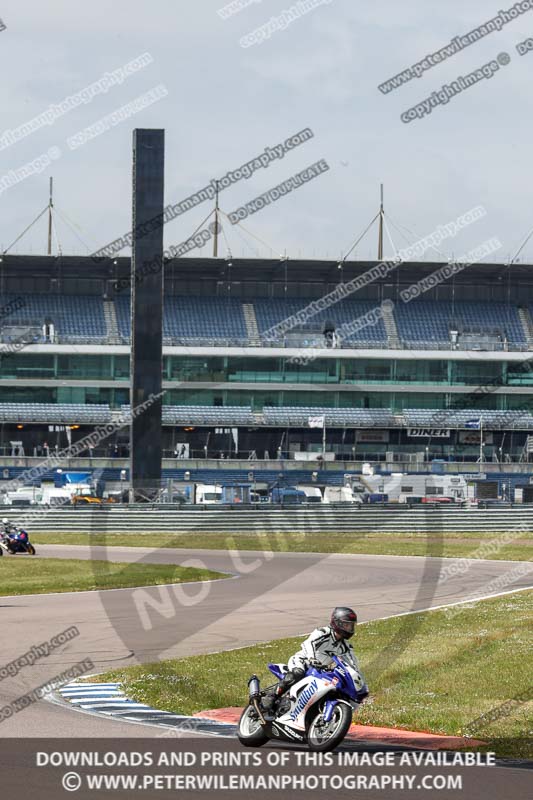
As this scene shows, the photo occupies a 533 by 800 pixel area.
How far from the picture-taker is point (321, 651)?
1209cm

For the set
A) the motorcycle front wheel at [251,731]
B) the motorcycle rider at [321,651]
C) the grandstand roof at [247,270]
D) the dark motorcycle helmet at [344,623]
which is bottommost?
the motorcycle front wheel at [251,731]

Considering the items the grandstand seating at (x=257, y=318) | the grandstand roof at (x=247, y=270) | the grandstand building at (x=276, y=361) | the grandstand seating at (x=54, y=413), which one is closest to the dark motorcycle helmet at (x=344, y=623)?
the grandstand building at (x=276, y=361)

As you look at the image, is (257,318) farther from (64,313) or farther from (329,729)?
(329,729)

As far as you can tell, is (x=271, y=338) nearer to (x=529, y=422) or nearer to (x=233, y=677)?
(x=529, y=422)

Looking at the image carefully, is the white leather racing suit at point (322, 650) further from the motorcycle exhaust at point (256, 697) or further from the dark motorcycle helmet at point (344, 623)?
the motorcycle exhaust at point (256, 697)

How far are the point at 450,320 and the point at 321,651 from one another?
82891mm

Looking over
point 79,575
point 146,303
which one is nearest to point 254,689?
point 79,575

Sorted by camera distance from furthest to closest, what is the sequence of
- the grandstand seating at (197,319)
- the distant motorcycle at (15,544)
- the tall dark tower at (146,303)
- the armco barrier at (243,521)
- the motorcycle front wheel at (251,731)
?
the grandstand seating at (197,319), the tall dark tower at (146,303), the armco barrier at (243,521), the distant motorcycle at (15,544), the motorcycle front wheel at (251,731)

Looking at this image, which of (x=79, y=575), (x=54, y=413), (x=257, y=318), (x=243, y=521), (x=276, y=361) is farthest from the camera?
(x=257, y=318)

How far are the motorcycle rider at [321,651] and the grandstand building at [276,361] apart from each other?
7087cm

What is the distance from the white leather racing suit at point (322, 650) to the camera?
1204 cm

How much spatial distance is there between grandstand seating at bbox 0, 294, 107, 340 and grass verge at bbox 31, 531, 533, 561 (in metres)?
37.0

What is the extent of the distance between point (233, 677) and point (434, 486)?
58535 millimetres

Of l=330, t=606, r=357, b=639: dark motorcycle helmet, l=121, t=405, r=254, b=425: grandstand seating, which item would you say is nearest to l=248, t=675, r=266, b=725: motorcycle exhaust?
l=330, t=606, r=357, b=639: dark motorcycle helmet
